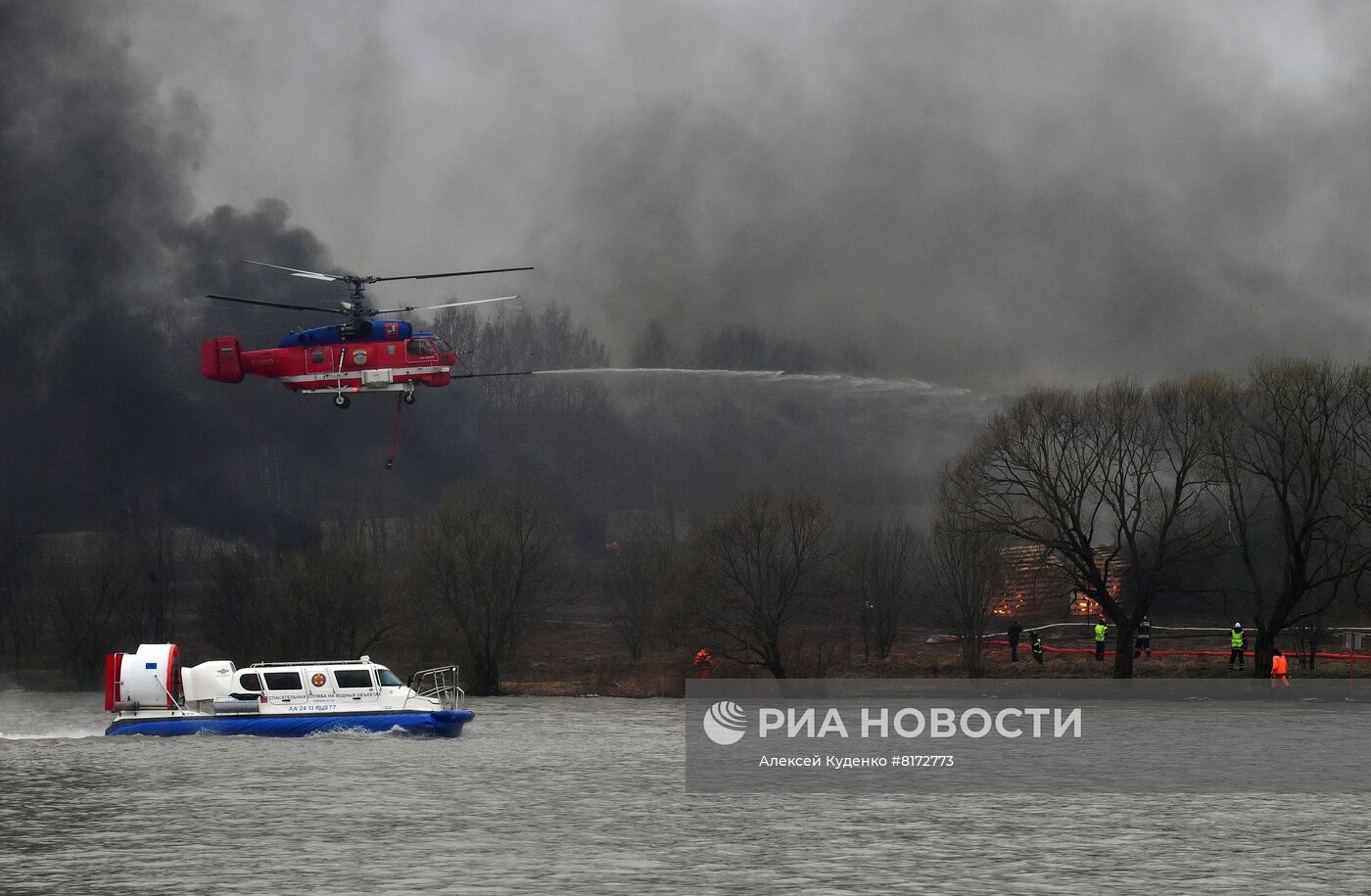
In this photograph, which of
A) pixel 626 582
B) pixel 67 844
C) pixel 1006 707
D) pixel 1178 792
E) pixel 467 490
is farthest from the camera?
pixel 626 582

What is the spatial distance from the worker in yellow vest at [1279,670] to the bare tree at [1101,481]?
997 centimetres

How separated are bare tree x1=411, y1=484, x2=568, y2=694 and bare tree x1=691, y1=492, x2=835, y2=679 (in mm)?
19078

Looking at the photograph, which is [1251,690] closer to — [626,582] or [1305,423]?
[1305,423]

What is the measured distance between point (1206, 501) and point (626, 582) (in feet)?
218

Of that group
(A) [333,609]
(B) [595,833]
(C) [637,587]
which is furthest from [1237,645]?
(A) [333,609]

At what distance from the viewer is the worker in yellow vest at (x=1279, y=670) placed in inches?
4109

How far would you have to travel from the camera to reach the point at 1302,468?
375 feet

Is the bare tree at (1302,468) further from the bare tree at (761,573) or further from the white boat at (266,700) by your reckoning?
the white boat at (266,700)

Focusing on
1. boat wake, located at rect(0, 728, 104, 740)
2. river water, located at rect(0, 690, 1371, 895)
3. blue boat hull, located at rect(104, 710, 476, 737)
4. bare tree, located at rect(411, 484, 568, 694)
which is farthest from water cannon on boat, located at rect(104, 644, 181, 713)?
bare tree, located at rect(411, 484, 568, 694)

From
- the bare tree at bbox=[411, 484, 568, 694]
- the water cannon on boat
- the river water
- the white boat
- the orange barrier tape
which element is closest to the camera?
the river water

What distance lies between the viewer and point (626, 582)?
549 ft

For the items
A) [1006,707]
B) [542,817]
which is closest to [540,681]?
[1006,707]

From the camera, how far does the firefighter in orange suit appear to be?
115500 mm

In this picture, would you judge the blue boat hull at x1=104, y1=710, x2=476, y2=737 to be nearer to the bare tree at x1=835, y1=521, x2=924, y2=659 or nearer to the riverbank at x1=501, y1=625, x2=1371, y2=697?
the riverbank at x1=501, y1=625, x2=1371, y2=697
